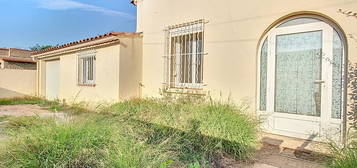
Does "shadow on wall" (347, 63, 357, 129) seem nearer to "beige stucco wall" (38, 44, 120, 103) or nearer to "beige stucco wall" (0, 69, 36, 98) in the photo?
"beige stucco wall" (38, 44, 120, 103)

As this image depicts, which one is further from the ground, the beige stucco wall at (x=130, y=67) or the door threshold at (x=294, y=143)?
the beige stucco wall at (x=130, y=67)

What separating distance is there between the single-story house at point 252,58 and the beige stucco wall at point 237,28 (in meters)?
0.02

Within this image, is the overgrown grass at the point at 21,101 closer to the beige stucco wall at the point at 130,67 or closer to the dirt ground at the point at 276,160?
the beige stucco wall at the point at 130,67

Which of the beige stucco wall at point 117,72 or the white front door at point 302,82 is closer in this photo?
the white front door at point 302,82

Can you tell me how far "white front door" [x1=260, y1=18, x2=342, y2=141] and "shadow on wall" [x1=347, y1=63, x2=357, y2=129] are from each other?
211 millimetres

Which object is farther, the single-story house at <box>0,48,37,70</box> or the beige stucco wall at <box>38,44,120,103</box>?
the single-story house at <box>0,48,37,70</box>

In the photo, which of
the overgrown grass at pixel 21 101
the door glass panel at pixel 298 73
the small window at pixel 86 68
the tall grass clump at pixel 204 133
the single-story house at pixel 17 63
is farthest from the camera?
the single-story house at pixel 17 63

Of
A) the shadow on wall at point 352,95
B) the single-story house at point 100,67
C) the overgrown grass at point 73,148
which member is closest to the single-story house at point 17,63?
the single-story house at point 100,67

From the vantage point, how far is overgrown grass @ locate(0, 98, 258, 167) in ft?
11.3

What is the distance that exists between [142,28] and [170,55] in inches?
85.5

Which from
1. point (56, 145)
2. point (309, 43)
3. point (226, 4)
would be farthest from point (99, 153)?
point (226, 4)

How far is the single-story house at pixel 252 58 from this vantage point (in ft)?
17.2

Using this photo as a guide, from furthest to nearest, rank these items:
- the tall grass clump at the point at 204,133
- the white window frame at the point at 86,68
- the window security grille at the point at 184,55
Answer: the white window frame at the point at 86,68 < the window security grille at the point at 184,55 < the tall grass clump at the point at 204,133

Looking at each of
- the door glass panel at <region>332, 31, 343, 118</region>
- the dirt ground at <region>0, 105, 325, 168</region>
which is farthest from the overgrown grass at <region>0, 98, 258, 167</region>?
the door glass panel at <region>332, 31, 343, 118</region>
